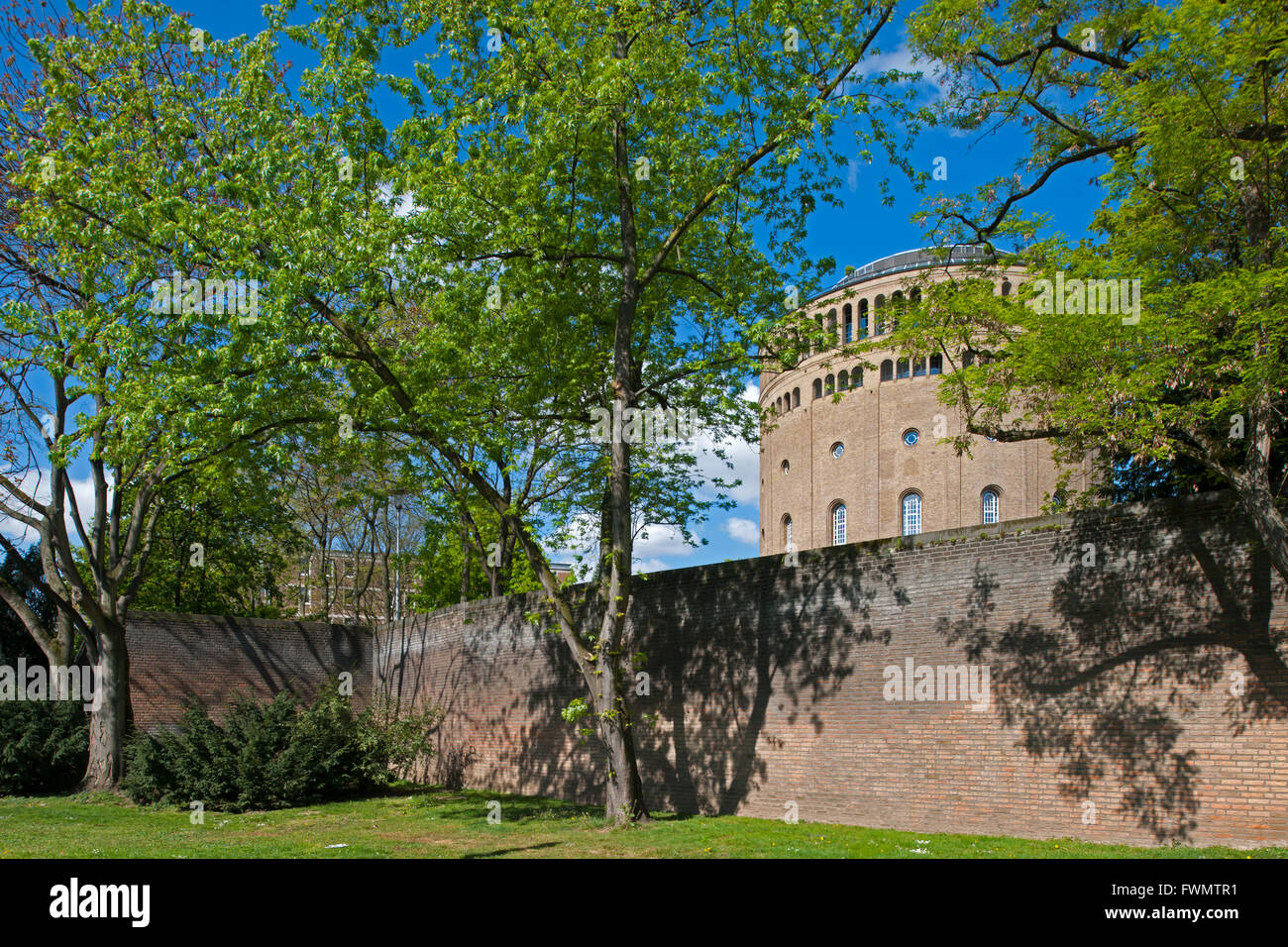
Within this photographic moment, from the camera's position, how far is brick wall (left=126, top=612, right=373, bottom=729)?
26.0 meters

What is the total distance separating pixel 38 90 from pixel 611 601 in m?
16.7

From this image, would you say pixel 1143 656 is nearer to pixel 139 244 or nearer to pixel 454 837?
pixel 454 837

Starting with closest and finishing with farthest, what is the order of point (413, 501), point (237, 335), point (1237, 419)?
point (1237, 419) → point (237, 335) → point (413, 501)

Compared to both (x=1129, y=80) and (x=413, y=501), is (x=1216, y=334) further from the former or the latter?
(x=413, y=501)

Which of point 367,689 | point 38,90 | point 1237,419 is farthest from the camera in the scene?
point 367,689

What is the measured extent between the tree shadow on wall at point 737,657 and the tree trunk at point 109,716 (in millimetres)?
11881

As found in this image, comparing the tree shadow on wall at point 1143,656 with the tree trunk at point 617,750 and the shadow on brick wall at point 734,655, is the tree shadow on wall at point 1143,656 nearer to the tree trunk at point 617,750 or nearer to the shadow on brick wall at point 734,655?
the shadow on brick wall at point 734,655

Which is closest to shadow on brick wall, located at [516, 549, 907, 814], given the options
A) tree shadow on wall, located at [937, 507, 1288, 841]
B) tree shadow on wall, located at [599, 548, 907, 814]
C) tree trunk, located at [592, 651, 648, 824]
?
tree shadow on wall, located at [599, 548, 907, 814]

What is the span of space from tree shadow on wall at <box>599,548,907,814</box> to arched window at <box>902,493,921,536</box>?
1241 inches

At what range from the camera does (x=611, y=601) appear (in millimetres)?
14898

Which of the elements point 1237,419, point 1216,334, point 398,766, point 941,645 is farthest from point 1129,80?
point 398,766

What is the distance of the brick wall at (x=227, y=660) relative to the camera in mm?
25969

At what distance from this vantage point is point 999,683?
533 inches

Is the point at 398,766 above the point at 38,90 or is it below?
below
